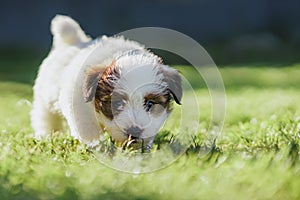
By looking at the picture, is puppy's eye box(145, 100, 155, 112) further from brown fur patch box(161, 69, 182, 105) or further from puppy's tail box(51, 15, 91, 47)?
puppy's tail box(51, 15, 91, 47)

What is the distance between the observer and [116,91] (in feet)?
12.1

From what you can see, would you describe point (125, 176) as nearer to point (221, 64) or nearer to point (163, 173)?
point (163, 173)

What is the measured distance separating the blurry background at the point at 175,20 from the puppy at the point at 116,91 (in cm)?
679

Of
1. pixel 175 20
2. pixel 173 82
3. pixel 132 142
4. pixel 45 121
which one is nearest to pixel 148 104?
pixel 132 142

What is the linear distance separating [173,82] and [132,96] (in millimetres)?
400

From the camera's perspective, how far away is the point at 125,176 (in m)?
3.21

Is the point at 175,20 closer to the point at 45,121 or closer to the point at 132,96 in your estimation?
the point at 45,121

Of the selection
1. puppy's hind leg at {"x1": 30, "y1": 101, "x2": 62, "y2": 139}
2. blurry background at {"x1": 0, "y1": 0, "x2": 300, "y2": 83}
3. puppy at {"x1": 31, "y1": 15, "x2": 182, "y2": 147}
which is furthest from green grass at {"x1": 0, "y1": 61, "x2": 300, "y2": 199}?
blurry background at {"x1": 0, "y1": 0, "x2": 300, "y2": 83}

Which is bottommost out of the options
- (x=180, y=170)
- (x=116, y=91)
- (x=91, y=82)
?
(x=180, y=170)

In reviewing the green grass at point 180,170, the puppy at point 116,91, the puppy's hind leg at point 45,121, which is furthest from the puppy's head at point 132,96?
the puppy's hind leg at point 45,121

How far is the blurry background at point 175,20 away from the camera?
1122cm

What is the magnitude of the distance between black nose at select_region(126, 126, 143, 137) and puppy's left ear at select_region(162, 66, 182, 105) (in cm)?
40

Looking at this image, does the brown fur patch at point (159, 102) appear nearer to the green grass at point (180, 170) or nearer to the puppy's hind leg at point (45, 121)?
the green grass at point (180, 170)

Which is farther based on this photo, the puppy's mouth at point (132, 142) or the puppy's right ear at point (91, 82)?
the puppy's right ear at point (91, 82)
